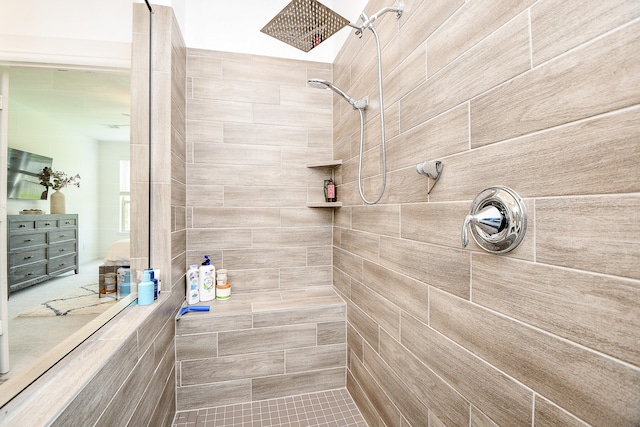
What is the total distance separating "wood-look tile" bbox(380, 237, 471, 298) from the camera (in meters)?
0.85

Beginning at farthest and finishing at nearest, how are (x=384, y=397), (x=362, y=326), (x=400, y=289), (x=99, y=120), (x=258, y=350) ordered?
(x=258, y=350) → (x=362, y=326) → (x=384, y=397) → (x=400, y=289) → (x=99, y=120)

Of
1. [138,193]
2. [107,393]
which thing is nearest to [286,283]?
[138,193]

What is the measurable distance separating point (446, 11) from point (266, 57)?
Answer: 4.67 ft

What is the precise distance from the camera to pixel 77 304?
37.4 inches

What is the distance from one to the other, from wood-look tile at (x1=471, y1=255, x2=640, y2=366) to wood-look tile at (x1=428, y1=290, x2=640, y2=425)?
0.02 meters

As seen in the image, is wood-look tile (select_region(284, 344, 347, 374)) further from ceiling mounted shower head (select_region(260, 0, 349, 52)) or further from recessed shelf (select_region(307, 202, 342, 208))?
ceiling mounted shower head (select_region(260, 0, 349, 52))

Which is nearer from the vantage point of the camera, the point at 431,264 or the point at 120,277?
the point at 431,264

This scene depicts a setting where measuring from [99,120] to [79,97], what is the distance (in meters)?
0.13

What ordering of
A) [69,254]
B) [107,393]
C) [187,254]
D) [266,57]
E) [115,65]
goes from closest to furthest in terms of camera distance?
[107,393]
[69,254]
[115,65]
[187,254]
[266,57]

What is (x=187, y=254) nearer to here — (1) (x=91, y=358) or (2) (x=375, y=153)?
(1) (x=91, y=358)

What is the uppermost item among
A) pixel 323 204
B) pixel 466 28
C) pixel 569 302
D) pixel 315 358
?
pixel 466 28

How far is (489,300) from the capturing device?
75 cm

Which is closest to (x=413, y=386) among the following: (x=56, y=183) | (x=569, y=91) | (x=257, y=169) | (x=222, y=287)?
(x=569, y=91)

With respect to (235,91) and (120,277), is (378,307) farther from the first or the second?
(235,91)
